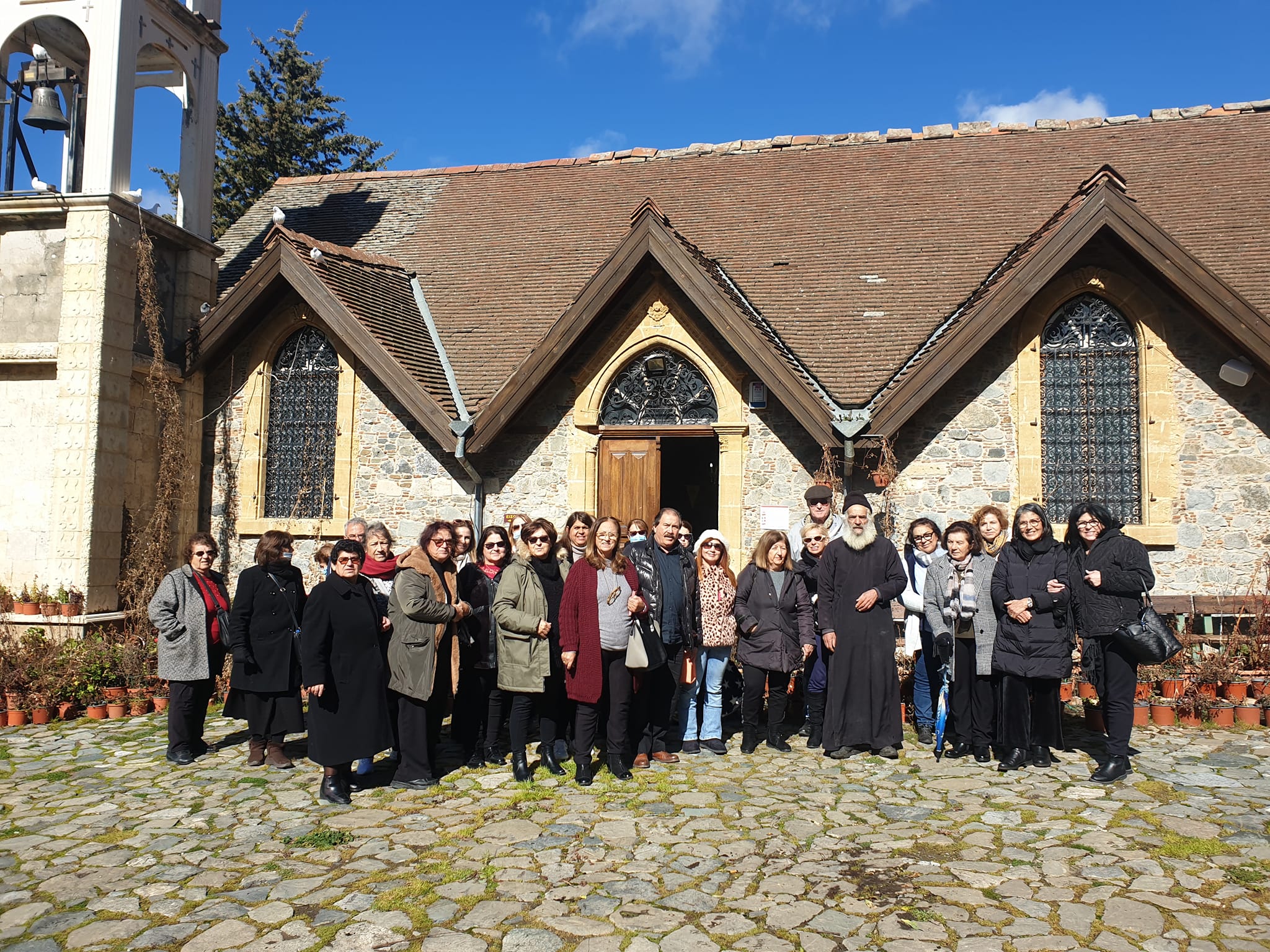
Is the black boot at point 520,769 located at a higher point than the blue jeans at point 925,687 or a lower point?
lower

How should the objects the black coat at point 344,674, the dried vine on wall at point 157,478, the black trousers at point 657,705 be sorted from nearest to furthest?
the black coat at point 344,674, the black trousers at point 657,705, the dried vine on wall at point 157,478

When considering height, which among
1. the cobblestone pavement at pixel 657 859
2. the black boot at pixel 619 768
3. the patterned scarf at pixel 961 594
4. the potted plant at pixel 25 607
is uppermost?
the patterned scarf at pixel 961 594

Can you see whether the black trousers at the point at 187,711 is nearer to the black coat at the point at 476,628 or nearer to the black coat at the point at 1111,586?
the black coat at the point at 476,628

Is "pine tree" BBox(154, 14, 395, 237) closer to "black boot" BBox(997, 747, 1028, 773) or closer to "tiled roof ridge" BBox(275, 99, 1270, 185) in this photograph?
"tiled roof ridge" BBox(275, 99, 1270, 185)

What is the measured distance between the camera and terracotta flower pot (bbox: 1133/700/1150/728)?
25.7ft

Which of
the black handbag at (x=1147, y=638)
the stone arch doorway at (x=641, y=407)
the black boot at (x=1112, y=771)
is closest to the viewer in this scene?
Answer: the black handbag at (x=1147, y=638)

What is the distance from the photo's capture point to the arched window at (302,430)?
11.5m

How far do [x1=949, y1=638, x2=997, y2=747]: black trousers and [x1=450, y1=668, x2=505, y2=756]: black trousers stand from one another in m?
3.26

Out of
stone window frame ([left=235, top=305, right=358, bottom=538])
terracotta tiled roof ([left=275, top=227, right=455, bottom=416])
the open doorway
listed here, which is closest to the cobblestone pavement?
stone window frame ([left=235, top=305, right=358, bottom=538])

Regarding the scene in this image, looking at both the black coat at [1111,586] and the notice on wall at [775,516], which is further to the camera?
Answer: the notice on wall at [775,516]

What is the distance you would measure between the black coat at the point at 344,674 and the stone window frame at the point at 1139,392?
23.1 ft

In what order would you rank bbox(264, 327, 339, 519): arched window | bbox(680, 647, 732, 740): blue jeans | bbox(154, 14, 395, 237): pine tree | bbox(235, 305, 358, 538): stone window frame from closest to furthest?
bbox(680, 647, 732, 740): blue jeans < bbox(235, 305, 358, 538): stone window frame < bbox(264, 327, 339, 519): arched window < bbox(154, 14, 395, 237): pine tree

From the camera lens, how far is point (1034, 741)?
21.6 feet

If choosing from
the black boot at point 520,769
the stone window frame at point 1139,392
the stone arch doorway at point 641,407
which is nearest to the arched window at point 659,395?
the stone arch doorway at point 641,407
